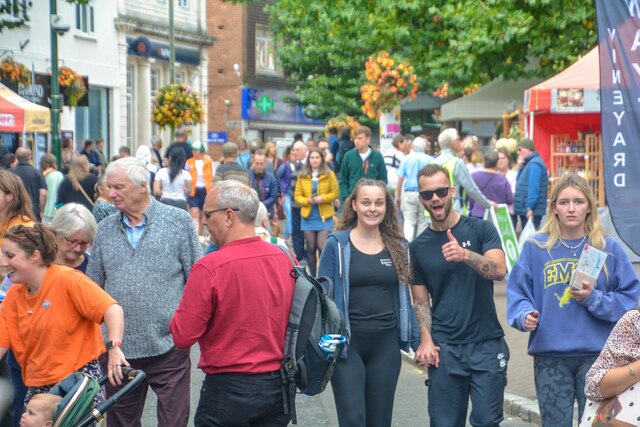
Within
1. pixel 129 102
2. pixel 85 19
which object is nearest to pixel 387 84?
pixel 85 19

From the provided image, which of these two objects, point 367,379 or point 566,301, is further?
point 367,379

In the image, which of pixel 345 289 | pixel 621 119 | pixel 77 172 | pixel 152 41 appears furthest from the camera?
pixel 152 41

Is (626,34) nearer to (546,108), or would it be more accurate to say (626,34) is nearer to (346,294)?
(346,294)

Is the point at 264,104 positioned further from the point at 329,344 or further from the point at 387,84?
the point at 329,344

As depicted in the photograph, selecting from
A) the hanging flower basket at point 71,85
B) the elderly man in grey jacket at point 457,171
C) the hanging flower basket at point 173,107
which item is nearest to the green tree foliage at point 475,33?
the hanging flower basket at point 71,85

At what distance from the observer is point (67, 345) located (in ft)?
18.0

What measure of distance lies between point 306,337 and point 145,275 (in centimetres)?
128

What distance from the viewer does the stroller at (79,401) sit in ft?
15.5

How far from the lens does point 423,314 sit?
20.1 ft

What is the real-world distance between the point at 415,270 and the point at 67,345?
1.87 m

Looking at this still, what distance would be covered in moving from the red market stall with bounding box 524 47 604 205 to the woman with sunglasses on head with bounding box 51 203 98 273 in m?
8.50

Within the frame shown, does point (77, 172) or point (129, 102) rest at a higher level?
point (129, 102)

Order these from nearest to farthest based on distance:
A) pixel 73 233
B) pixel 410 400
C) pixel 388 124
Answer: pixel 73 233
pixel 410 400
pixel 388 124

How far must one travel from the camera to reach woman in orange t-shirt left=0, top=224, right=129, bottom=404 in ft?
17.8
